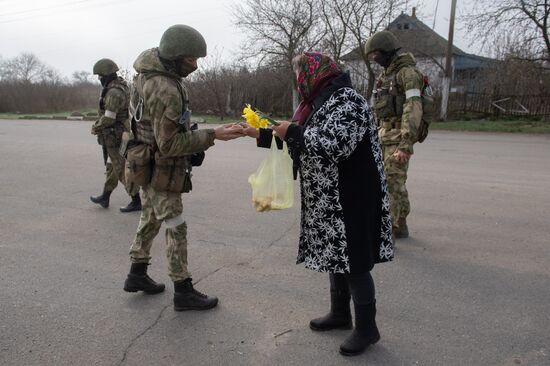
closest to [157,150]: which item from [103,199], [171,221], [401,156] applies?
[171,221]

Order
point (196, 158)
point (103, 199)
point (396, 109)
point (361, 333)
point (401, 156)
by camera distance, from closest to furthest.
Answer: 1. point (361, 333)
2. point (196, 158)
3. point (401, 156)
4. point (396, 109)
5. point (103, 199)

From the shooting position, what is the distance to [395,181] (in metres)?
4.73

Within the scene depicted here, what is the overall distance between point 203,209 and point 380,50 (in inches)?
122

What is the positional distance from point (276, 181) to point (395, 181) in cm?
213

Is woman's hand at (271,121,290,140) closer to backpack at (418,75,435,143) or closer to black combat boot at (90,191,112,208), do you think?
backpack at (418,75,435,143)

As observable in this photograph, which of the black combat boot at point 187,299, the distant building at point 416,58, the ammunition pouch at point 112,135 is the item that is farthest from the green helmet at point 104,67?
the distant building at point 416,58

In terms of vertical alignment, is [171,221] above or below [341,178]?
below

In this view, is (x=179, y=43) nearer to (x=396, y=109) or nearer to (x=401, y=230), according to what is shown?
(x=396, y=109)

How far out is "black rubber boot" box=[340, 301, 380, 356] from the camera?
9.29ft

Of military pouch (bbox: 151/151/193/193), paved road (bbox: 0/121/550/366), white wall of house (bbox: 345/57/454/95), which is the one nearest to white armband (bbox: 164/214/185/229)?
military pouch (bbox: 151/151/193/193)

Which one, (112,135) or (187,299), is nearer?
(187,299)

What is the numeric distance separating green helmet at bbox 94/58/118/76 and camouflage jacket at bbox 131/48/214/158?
10.4ft

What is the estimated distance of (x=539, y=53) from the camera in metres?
19.1

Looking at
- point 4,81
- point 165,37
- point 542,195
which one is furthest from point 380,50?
point 4,81
